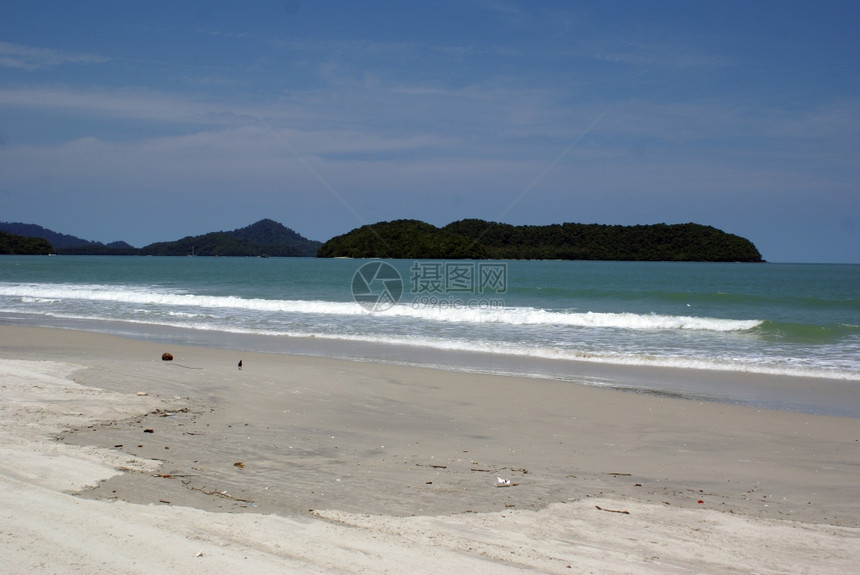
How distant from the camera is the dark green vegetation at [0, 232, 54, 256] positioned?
16862 centimetres

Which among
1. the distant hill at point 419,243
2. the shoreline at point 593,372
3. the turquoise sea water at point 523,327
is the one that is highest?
the distant hill at point 419,243

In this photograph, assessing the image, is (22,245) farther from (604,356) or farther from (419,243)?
(604,356)

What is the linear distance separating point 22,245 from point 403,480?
661 feet

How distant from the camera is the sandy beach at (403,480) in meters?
3.38

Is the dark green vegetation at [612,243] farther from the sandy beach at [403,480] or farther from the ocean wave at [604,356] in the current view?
the sandy beach at [403,480]

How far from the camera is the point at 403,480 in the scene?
5.02 m

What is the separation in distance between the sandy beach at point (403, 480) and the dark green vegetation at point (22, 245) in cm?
19115

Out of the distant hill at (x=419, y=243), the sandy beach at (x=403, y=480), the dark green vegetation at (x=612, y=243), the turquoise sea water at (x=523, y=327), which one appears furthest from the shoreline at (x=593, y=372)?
the dark green vegetation at (x=612, y=243)

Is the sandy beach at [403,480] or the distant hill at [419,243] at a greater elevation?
the distant hill at [419,243]

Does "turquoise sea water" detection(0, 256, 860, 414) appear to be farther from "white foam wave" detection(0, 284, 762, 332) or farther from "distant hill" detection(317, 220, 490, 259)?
"distant hill" detection(317, 220, 490, 259)

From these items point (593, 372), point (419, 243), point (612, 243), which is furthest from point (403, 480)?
point (612, 243)

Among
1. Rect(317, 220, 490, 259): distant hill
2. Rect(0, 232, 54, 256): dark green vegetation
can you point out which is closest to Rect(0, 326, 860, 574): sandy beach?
Rect(317, 220, 490, 259): distant hill

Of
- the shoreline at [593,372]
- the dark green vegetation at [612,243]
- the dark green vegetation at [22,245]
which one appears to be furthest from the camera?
the dark green vegetation at [22,245]

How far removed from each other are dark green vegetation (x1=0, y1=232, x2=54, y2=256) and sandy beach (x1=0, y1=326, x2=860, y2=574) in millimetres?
191150
